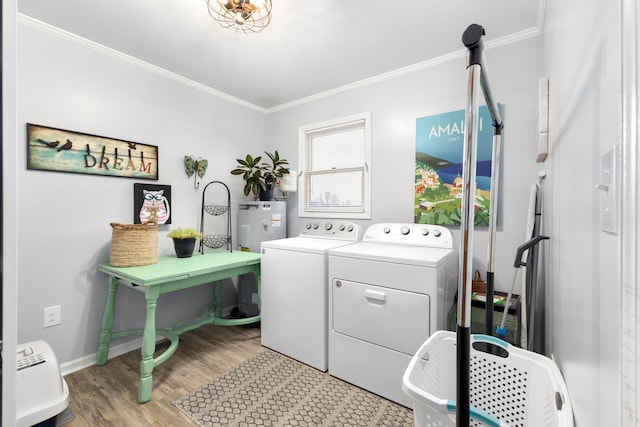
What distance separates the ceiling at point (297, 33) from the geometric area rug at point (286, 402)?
95.6 inches

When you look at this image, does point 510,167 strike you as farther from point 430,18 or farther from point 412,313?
point 412,313

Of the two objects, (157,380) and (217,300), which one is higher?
(217,300)

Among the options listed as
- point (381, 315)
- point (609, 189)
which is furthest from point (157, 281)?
point (609, 189)

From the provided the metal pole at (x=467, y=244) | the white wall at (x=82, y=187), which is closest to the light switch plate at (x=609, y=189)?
the metal pole at (x=467, y=244)

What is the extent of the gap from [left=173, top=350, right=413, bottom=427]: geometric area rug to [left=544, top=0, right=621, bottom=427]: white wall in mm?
1081

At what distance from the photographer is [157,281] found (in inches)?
69.0

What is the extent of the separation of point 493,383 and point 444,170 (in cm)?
156

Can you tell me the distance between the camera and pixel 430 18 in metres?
1.83

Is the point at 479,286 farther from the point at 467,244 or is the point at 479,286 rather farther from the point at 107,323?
the point at 107,323

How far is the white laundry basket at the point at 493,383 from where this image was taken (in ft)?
2.71

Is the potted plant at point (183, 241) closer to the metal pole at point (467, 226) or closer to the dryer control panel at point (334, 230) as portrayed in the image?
the dryer control panel at point (334, 230)

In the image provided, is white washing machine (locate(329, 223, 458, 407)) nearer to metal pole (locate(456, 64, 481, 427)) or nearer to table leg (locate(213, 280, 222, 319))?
metal pole (locate(456, 64, 481, 427))

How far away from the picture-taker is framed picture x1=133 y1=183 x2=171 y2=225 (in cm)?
235

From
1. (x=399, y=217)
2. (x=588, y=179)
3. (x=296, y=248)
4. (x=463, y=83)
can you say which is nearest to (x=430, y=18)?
(x=463, y=83)
